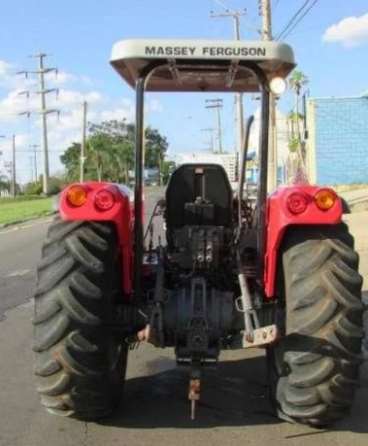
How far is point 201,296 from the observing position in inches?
219

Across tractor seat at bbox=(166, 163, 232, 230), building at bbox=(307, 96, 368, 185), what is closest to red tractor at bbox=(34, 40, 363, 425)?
tractor seat at bbox=(166, 163, 232, 230)

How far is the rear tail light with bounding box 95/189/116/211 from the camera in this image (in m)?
5.19

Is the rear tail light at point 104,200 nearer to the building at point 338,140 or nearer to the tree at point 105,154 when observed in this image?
the tree at point 105,154

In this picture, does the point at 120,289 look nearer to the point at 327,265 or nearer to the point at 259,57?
the point at 327,265

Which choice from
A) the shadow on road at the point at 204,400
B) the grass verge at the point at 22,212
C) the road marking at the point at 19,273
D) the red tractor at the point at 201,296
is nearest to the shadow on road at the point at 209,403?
the shadow on road at the point at 204,400

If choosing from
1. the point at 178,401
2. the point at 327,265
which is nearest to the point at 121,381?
the point at 178,401

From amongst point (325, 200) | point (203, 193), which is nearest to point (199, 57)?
point (325, 200)

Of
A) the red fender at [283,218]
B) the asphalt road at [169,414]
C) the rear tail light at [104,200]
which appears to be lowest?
the asphalt road at [169,414]

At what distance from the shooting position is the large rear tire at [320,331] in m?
5.08

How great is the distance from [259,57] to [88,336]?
2057 mm

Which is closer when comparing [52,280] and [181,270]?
[52,280]

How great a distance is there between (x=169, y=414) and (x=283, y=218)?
1642 millimetres

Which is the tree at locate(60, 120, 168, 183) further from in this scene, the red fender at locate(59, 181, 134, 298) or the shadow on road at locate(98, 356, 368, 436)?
the shadow on road at locate(98, 356, 368, 436)

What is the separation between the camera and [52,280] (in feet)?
17.0
